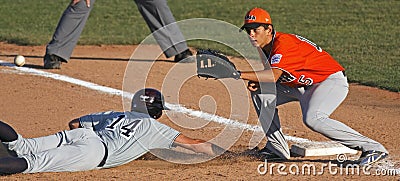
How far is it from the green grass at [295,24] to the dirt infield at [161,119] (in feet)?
3.78

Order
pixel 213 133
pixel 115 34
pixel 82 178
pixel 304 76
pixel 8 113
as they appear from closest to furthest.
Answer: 1. pixel 82 178
2. pixel 304 76
3. pixel 213 133
4. pixel 8 113
5. pixel 115 34

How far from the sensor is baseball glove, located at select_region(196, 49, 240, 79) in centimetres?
622

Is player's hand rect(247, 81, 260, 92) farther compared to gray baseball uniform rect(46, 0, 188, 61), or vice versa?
gray baseball uniform rect(46, 0, 188, 61)

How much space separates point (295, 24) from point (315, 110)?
800cm

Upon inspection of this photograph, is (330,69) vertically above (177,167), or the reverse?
(330,69)

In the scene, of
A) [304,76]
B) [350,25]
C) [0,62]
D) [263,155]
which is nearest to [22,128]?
[263,155]

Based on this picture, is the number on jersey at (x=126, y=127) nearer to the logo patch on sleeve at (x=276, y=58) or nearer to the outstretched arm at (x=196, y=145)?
the outstretched arm at (x=196, y=145)

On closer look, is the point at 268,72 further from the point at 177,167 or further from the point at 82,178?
the point at 82,178

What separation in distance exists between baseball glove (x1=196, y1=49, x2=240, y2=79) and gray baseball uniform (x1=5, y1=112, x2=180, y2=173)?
0.58 m

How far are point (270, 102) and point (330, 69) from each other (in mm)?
549

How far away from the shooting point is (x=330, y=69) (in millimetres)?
6578

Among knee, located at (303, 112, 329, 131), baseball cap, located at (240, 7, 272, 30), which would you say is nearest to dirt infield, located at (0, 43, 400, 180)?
knee, located at (303, 112, 329, 131)

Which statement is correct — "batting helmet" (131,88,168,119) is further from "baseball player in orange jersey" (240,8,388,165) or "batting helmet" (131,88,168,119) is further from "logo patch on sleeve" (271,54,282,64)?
"logo patch on sleeve" (271,54,282,64)

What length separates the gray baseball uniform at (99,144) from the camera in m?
6.11
